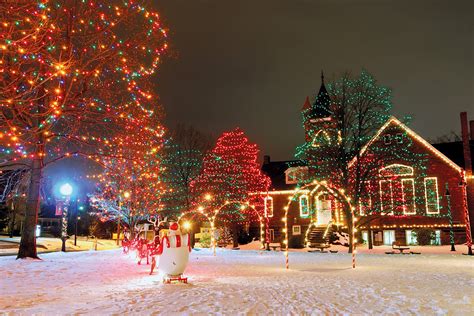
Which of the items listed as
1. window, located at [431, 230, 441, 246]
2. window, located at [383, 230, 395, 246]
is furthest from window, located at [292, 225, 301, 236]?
window, located at [431, 230, 441, 246]

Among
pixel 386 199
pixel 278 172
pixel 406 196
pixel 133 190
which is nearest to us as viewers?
pixel 386 199

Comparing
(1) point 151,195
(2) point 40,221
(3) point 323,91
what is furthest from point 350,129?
(2) point 40,221

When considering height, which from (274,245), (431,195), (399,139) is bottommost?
(274,245)

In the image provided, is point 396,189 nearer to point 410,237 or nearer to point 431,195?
point 431,195

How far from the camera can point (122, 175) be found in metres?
35.7

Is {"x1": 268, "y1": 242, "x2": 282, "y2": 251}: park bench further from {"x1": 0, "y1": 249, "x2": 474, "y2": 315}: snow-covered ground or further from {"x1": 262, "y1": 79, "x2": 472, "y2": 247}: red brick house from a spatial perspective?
{"x1": 0, "y1": 249, "x2": 474, "y2": 315}: snow-covered ground

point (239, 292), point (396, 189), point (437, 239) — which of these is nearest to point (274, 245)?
point (396, 189)

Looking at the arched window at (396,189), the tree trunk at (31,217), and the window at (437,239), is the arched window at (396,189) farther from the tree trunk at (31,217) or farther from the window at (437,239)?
the tree trunk at (31,217)

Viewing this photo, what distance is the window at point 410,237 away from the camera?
3510cm

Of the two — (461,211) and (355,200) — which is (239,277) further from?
(461,211)

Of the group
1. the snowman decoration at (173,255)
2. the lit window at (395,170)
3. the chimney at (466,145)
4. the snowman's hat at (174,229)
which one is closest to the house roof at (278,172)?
the lit window at (395,170)

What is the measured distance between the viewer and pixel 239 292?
1120cm

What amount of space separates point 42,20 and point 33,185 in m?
13.9

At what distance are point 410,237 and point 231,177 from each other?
599 inches
